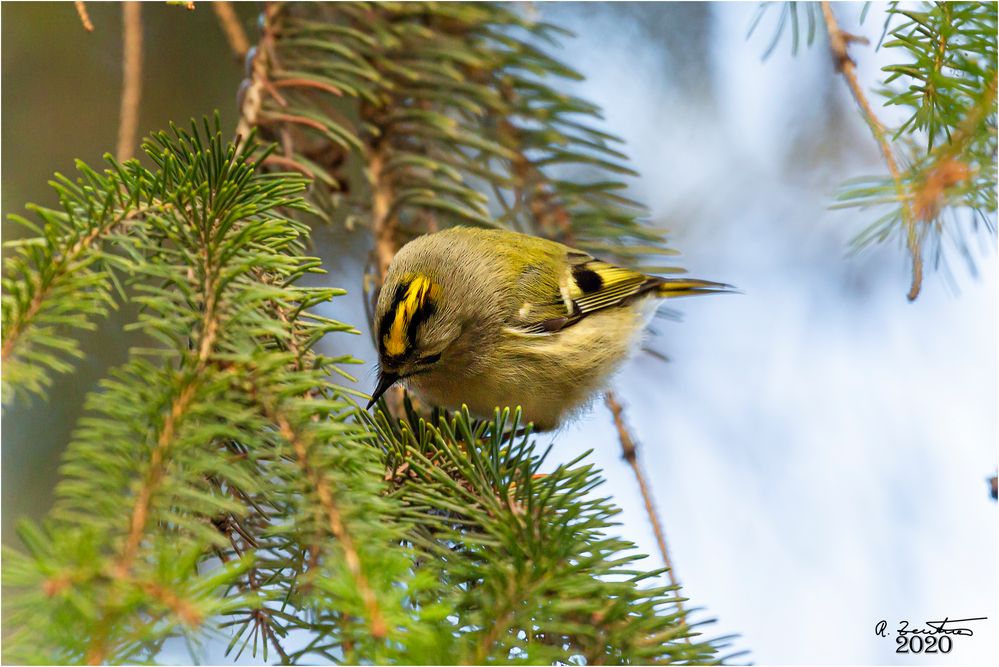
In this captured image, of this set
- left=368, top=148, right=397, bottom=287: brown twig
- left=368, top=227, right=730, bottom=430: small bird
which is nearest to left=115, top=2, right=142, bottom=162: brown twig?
left=368, top=148, right=397, bottom=287: brown twig

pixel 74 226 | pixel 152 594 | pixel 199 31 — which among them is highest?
pixel 199 31

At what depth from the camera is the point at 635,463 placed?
170cm

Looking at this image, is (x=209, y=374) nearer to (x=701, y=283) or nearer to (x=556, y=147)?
(x=556, y=147)

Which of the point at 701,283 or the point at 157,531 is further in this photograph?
the point at 701,283

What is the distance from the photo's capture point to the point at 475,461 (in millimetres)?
1165

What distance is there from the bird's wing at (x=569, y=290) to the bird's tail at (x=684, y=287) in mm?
59

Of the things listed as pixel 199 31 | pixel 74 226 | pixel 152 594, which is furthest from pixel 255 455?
pixel 199 31

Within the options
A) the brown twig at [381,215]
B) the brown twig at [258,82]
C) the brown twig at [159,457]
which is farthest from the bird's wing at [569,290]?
the brown twig at [159,457]

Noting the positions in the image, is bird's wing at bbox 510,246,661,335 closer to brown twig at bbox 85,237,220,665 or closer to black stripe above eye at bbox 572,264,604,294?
black stripe above eye at bbox 572,264,604,294

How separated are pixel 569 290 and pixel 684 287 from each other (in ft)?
1.27

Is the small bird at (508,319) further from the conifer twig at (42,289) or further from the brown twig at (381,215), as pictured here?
the conifer twig at (42,289)

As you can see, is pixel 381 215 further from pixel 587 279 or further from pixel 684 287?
pixel 684 287

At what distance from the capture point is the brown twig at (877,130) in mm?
1220

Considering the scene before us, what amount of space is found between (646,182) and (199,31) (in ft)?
5.08
